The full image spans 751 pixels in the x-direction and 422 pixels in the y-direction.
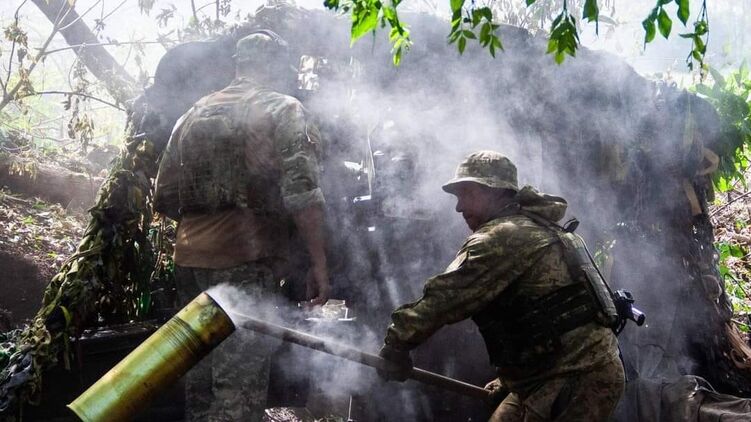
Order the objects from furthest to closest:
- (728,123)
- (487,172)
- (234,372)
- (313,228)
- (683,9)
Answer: (728,123) → (313,228) → (234,372) → (487,172) → (683,9)

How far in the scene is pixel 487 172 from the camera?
4.18 meters

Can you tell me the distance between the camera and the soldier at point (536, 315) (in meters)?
3.78

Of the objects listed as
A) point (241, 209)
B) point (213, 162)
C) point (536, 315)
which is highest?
point (213, 162)

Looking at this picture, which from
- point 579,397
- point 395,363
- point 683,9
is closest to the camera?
point 683,9

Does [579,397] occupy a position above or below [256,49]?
below

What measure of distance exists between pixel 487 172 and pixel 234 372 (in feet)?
7.04

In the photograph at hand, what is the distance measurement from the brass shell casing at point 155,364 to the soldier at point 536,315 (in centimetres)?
111

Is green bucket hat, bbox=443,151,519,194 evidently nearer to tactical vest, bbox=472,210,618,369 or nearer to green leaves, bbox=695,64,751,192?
tactical vest, bbox=472,210,618,369

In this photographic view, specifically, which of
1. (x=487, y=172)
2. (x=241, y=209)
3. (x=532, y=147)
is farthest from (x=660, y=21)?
(x=532, y=147)

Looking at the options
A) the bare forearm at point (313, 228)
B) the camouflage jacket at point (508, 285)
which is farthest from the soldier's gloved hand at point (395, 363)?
the bare forearm at point (313, 228)

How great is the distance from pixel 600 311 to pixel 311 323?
110 inches

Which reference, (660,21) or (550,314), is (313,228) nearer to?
(550,314)

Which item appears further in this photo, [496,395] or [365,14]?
[496,395]

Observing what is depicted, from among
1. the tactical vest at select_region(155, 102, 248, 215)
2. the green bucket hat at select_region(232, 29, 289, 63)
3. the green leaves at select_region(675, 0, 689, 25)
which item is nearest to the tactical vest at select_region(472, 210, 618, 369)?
the green leaves at select_region(675, 0, 689, 25)
